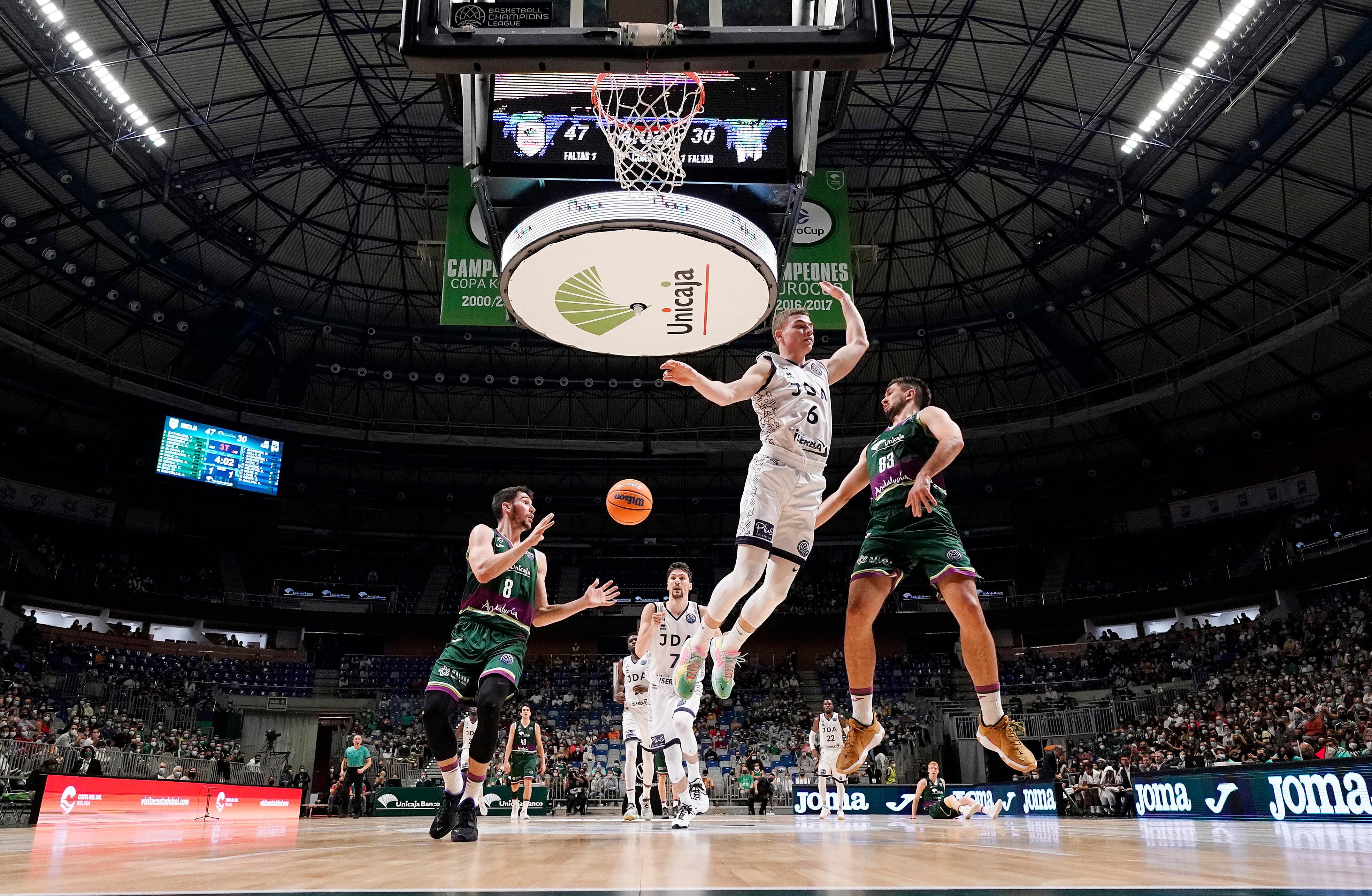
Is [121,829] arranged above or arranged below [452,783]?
below

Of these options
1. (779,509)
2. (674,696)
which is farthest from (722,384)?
(674,696)

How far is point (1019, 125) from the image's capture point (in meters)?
21.7

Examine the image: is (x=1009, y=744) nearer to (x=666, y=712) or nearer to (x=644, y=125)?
(x=666, y=712)

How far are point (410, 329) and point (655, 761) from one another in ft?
63.2

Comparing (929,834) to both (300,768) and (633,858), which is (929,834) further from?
(300,768)

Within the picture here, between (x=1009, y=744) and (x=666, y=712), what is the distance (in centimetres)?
565

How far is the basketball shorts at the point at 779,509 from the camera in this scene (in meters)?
6.04

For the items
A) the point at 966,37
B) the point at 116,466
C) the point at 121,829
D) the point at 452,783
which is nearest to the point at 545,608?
the point at 452,783

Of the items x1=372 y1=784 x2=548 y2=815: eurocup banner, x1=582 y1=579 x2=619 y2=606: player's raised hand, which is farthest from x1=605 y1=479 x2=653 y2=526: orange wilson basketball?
x1=372 y1=784 x2=548 y2=815: eurocup banner

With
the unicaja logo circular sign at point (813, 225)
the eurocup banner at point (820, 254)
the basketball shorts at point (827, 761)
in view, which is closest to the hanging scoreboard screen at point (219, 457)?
the eurocup banner at point (820, 254)

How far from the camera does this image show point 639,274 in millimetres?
13008

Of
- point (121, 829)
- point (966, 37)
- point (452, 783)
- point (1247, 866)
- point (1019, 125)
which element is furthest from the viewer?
point (1019, 125)

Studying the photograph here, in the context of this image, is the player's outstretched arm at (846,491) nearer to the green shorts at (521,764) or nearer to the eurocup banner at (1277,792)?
the green shorts at (521,764)

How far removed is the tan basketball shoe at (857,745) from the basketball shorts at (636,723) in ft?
27.0
